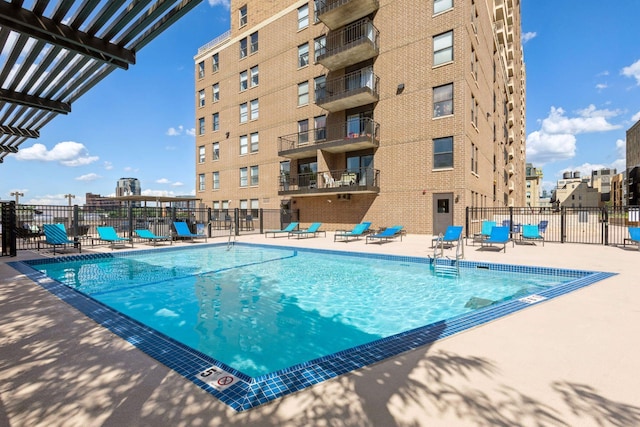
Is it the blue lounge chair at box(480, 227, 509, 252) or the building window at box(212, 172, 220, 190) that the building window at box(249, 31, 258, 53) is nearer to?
the building window at box(212, 172, 220, 190)

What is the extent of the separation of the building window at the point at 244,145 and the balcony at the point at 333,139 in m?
4.25

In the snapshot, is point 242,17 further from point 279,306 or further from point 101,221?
point 279,306

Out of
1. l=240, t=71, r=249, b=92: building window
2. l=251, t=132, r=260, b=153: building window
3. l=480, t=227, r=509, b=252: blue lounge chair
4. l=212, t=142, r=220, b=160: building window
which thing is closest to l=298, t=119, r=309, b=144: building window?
l=251, t=132, r=260, b=153: building window

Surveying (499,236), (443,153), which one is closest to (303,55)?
(443,153)

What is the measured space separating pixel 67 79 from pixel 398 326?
8291 mm

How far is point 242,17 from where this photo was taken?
93.5ft

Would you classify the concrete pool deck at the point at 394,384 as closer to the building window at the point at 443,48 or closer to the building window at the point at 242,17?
the building window at the point at 443,48

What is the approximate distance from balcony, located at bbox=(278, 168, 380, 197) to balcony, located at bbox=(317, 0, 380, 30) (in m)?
9.91

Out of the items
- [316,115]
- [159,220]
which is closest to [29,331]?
[159,220]

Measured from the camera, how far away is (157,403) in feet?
Answer: 7.93

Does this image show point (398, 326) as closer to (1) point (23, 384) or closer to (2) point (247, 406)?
(2) point (247, 406)

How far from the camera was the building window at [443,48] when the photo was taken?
677 inches

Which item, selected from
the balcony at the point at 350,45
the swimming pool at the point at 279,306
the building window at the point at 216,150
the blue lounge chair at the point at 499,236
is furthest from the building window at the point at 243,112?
the blue lounge chair at the point at 499,236

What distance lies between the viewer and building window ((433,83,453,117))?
56.3 ft
